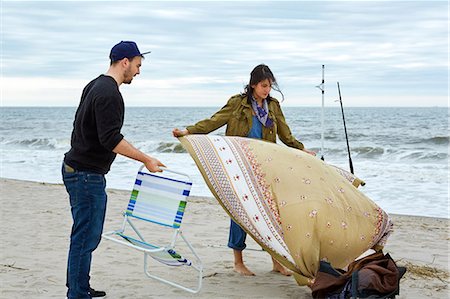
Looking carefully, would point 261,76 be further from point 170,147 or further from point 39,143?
point 39,143

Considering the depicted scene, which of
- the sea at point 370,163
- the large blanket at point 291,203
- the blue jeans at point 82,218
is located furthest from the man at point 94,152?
the sea at point 370,163

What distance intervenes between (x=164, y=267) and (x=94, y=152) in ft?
5.54

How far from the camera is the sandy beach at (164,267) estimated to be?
14.6ft

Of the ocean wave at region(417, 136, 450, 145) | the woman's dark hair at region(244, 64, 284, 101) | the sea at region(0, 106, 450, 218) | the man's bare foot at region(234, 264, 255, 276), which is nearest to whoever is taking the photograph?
the woman's dark hair at region(244, 64, 284, 101)

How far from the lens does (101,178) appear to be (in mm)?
3709

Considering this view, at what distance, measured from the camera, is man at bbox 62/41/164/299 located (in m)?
3.53

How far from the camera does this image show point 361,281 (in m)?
3.87

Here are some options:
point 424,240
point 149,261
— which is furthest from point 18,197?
point 424,240

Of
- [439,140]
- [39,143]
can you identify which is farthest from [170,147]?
[439,140]

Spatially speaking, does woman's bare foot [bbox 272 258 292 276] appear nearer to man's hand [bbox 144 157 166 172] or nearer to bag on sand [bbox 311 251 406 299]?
bag on sand [bbox 311 251 406 299]

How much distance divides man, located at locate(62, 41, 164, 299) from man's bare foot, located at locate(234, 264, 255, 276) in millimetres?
1409

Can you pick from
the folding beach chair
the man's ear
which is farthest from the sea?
the man's ear

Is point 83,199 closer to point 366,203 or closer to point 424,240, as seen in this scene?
point 366,203

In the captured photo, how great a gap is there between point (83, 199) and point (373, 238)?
6.08ft
